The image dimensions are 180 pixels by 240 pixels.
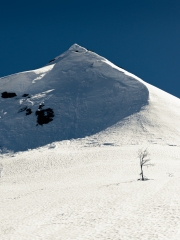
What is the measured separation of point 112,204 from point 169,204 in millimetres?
4887

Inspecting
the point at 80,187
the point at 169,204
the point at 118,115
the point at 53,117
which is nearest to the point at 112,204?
the point at 169,204

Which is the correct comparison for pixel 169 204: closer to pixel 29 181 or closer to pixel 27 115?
pixel 29 181

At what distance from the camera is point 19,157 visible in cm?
5834

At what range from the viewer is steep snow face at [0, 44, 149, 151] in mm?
74625

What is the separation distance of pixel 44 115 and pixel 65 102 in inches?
330

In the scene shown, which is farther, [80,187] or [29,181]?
[29,181]

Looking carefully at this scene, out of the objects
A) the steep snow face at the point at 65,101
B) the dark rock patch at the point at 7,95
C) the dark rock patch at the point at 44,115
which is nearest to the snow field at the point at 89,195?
the steep snow face at the point at 65,101

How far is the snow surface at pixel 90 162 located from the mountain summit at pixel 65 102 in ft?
0.96

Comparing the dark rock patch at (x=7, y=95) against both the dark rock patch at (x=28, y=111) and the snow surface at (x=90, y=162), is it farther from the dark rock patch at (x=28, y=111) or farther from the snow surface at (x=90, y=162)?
the dark rock patch at (x=28, y=111)

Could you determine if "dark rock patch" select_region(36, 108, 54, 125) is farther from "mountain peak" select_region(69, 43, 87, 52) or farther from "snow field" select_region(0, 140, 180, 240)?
"mountain peak" select_region(69, 43, 87, 52)

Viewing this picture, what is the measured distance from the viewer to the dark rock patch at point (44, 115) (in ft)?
264

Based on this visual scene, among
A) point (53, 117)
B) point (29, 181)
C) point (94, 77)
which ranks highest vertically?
point (94, 77)

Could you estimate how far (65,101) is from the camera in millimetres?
89188

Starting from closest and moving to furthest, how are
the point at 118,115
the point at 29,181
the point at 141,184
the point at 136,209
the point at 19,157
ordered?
the point at 136,209, the point at 141,184, the point at 29,181, the point at 19,157, the point at 118,115
